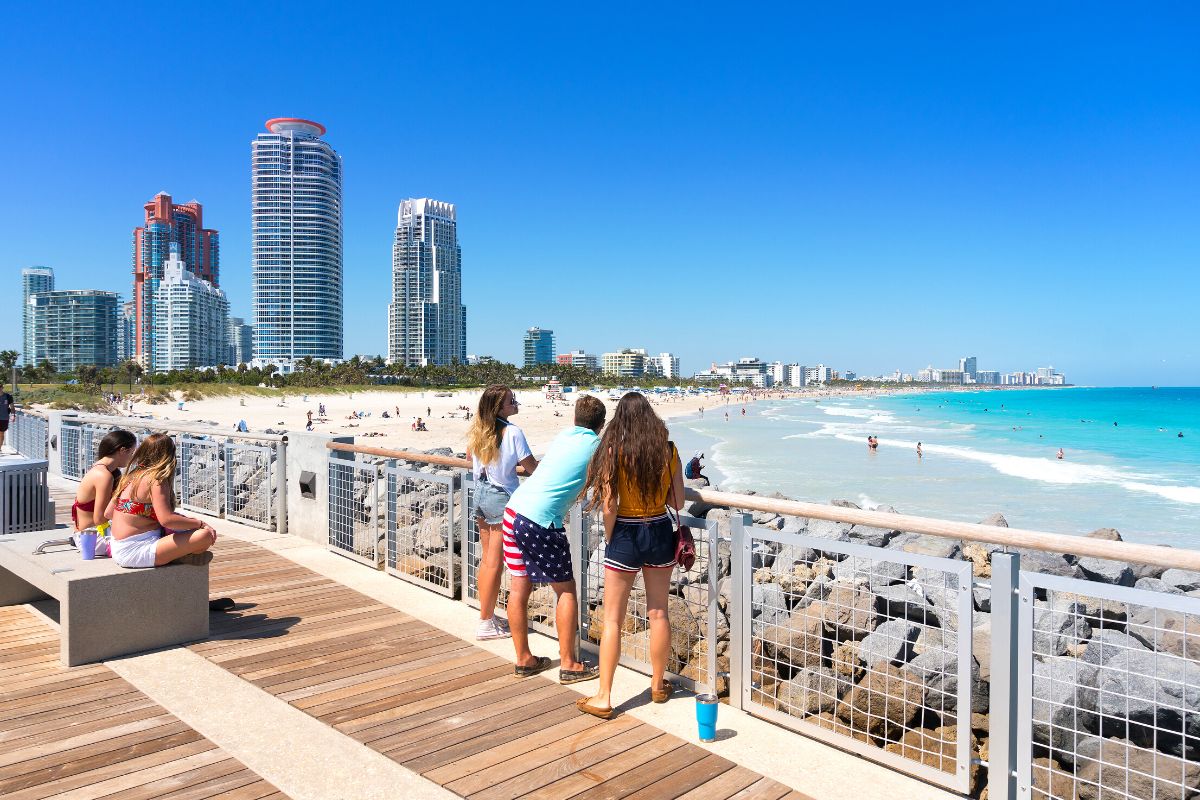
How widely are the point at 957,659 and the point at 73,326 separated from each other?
15449 cm

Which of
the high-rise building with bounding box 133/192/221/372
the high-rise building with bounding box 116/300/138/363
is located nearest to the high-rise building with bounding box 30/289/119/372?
the high-rise building with bounding box 133/192/221/372

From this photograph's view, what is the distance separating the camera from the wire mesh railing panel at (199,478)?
9500 millimetres

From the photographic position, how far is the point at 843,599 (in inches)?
203

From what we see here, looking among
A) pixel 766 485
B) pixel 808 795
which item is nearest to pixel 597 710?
pixel 808 795

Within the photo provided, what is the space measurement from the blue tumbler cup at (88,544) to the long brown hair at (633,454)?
10.7ft

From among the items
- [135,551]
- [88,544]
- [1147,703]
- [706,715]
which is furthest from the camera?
[88,544]

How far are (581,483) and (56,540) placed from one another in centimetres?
372

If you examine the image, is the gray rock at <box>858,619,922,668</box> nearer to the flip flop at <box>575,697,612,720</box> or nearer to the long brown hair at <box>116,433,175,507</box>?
the flip flop at <box>575,697,612,720</box>

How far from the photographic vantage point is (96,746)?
3465 mm

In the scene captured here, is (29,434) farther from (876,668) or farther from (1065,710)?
(1065,710)

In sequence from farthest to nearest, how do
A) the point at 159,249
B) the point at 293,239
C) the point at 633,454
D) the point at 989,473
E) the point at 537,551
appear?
the point at 159,249 → the point at 293,239 → the point at 989,473 → the point at 537,551 → the point at 633,454

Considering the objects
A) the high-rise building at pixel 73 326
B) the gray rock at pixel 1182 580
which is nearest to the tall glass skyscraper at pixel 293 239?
the high-rise building at pixel 73 326

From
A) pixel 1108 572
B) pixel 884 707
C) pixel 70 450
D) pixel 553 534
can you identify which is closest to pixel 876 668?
pixel 884 707

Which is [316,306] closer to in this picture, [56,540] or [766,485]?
[766,485]
